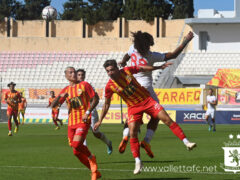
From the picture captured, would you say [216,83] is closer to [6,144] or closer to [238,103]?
[238,103]

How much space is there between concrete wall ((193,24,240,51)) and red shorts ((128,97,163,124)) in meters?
50.9

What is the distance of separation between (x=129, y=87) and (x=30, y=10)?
286 feet

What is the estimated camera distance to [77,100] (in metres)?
11.3

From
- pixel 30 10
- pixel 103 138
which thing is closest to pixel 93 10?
pixel 30 10

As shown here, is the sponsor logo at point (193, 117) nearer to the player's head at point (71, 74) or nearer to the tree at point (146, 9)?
the player's head at point (71, 74)

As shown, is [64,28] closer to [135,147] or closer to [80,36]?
[80,36]

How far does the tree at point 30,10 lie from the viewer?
93850mm

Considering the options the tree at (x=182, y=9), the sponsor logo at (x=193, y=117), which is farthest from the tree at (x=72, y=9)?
the sponsor logo at (x=193, y=117)

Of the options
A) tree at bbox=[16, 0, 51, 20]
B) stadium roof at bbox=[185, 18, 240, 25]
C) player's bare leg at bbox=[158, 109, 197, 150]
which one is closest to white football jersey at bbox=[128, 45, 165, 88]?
player's bare leg at bbox=[158, 109, 197, 150]

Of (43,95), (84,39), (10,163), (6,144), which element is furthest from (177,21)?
(10,163)

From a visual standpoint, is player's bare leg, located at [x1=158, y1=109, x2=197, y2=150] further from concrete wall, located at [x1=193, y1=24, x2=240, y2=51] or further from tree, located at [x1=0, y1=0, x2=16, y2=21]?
tree, located at [x1=0, y1=0, x2=16, y2=21]

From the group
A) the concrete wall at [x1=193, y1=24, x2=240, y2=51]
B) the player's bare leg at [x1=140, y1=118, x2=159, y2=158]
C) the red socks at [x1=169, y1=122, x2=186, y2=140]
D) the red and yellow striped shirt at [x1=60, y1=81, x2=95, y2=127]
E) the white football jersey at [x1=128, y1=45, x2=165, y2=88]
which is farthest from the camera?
the concrete wall at [x1=193, y1=24, x2=240, y2=51]

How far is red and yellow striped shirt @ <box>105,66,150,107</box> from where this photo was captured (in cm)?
1084

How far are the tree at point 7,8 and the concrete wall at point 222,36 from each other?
118 feet
